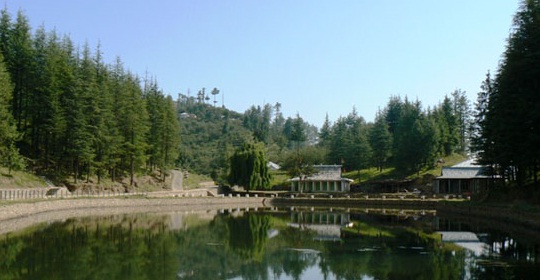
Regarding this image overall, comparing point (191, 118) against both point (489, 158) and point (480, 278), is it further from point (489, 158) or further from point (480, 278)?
point (480, 278)

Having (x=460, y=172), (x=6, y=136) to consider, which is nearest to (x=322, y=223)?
(x=6, y=136)

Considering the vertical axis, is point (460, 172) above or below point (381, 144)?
below

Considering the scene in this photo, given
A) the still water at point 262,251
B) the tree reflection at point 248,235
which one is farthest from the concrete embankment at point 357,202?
the tree reflection at point 248,235

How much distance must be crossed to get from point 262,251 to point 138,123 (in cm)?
3580

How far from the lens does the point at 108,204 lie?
4025 centimetres

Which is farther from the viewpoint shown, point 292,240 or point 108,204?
point 108,204

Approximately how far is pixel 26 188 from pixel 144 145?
17492 millimetres

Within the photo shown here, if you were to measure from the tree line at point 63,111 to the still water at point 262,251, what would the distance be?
16834 millimetres

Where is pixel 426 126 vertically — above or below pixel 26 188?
above

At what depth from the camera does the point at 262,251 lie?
2112 centimetres

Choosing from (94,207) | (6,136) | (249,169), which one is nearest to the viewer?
(6,136)

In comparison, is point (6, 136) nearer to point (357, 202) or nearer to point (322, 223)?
point (322, 223)

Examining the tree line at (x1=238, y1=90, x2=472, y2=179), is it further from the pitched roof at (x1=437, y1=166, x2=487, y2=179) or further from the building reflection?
the building reflection

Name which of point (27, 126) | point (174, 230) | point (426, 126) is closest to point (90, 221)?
point (174, 230)
